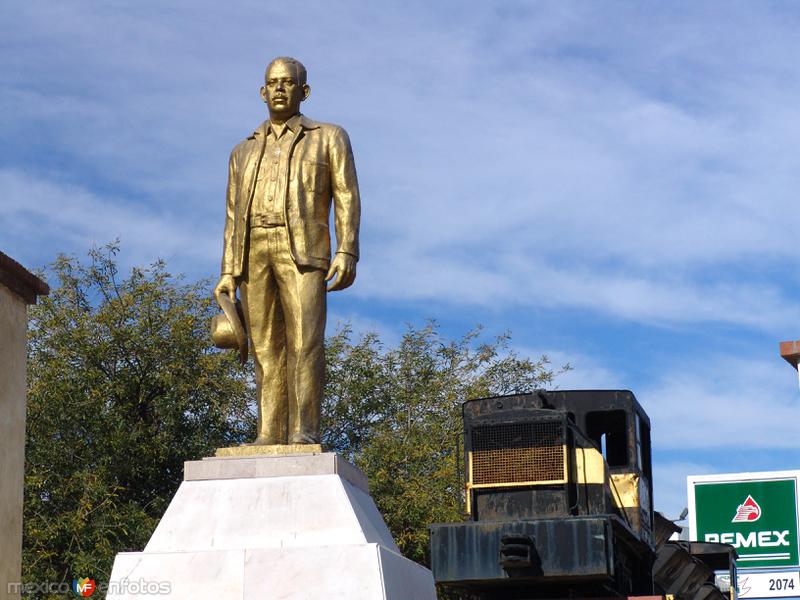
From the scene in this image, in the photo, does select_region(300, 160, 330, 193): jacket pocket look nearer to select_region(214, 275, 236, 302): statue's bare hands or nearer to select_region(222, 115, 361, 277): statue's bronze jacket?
select_region(222, 115, 361, 277): statue's bronze jacket

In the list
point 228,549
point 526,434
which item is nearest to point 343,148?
point 228,549

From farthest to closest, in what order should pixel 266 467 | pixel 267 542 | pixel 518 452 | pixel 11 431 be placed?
pixel 518 452, pixel 11 431, pixel 266 467, pixel 267 542

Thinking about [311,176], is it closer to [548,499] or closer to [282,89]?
[282,89]

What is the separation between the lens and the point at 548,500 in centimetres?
1508

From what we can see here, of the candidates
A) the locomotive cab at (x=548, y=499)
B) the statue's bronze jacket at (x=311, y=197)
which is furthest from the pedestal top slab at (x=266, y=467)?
the locomotive cab at (x=548, y=499)

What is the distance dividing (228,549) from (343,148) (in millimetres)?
2605

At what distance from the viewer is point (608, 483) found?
50.0ft

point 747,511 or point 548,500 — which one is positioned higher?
point 747,511

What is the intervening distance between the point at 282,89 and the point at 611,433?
29.8 feet

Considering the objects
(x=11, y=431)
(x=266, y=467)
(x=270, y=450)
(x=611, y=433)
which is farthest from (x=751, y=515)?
(x=266, y=467)

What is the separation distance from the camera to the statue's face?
8117mm

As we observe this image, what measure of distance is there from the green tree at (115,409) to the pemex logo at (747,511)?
10.1 metres

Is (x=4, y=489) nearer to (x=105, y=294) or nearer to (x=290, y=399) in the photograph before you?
(x=290, y=399)

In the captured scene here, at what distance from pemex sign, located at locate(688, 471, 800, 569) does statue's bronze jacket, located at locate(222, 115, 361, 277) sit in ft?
60.0
